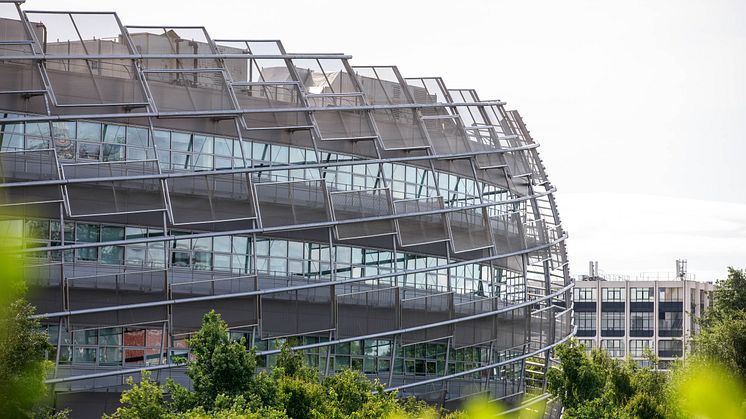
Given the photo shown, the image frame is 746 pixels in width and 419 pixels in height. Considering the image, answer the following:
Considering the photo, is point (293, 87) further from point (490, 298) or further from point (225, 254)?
point (490, 298)

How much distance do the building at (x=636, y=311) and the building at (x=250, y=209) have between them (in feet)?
265

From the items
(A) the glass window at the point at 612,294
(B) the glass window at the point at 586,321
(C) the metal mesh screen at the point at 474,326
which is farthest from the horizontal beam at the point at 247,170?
(A) the glass window at the point at 612,294

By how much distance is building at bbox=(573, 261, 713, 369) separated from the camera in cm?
12250

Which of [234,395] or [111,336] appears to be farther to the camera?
[111,336]

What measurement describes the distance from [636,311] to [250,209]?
3640 inches

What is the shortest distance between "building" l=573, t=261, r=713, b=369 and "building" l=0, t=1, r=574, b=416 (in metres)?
80.7

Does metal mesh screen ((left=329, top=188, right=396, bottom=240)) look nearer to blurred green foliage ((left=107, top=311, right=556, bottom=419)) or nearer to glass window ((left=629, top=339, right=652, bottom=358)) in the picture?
blurred green foliage ((left=107, top=311, right=556, bottom=419))

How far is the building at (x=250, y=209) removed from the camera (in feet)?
114

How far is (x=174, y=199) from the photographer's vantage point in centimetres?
3666

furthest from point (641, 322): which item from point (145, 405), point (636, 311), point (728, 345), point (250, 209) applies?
point (145, 405)

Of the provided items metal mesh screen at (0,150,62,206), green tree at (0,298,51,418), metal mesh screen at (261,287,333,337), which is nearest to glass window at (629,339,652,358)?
metal mesh screen at (261,287,333,337)

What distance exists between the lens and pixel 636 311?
124125 mm

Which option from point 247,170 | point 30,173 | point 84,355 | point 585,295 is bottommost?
point 585,295

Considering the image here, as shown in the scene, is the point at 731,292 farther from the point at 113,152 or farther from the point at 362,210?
the point at 113,152
